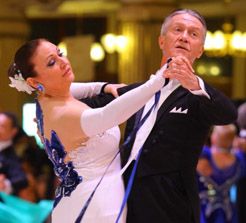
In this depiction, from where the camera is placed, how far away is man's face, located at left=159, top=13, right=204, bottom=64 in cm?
286

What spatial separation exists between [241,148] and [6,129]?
2424 mm

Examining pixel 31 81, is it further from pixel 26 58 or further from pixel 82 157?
pixel 82 157

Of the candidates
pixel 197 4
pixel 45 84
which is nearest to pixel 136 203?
pixel 45 84

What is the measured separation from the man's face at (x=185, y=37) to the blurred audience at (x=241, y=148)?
3.48 metres

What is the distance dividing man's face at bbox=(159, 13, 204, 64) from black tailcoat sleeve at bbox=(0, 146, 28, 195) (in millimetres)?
3114

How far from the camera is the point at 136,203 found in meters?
2.89

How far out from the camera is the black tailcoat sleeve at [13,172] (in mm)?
5676

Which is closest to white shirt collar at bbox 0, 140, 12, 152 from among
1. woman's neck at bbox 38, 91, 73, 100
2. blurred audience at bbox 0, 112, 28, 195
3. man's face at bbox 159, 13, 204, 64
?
blurred audience at bbox 0, 112, 28, 195

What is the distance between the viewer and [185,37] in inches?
112

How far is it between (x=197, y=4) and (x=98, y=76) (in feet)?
9.55

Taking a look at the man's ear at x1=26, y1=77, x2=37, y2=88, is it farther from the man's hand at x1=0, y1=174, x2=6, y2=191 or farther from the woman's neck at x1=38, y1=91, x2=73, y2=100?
the man's hand at x1=0, y1=174, x2=6, y2=191

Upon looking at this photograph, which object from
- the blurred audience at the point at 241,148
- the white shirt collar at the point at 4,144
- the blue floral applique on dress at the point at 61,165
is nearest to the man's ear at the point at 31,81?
the blue floral applique on dress at the point at 61,165

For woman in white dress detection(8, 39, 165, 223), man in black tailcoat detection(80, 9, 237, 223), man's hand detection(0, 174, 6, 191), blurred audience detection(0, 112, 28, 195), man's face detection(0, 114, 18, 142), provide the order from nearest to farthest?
woman in white dress detection(8, 39, 165, 223) < man in black tailcoat detection(80, 9, 237, 223) < man's hand detection(0, 174, 6, 191) < blurred audience detection(0, 112, 28, 195) < man's face detection(0, 114, 18, 142)

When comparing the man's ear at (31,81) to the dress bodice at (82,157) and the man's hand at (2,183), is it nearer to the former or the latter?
the dress bodice at (82,157)
